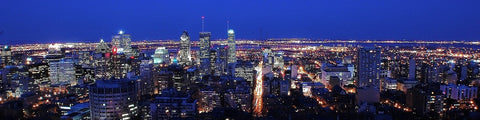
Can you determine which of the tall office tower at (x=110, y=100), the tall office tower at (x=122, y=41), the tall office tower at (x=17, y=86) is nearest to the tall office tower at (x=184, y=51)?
the tall office tower at (x=122, y=41)

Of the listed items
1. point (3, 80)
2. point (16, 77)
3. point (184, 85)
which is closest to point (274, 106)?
point (184, 85)

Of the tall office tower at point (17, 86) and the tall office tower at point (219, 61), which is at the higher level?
the tall office tower at point (219, 61)

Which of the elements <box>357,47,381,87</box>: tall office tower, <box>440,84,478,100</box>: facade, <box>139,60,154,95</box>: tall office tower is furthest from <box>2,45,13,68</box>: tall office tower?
<box>440,84,478,100</box>: facade

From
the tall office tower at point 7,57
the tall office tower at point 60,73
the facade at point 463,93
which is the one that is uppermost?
the tall office tower at point 7,57

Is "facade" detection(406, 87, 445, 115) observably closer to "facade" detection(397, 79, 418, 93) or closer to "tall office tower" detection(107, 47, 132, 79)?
"facade" detection(397, 79, 418, 93)

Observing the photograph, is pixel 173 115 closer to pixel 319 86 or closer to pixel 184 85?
pixel 184 85

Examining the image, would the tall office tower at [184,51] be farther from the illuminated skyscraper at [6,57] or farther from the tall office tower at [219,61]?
the illuminated skyscraper at [6,57]
